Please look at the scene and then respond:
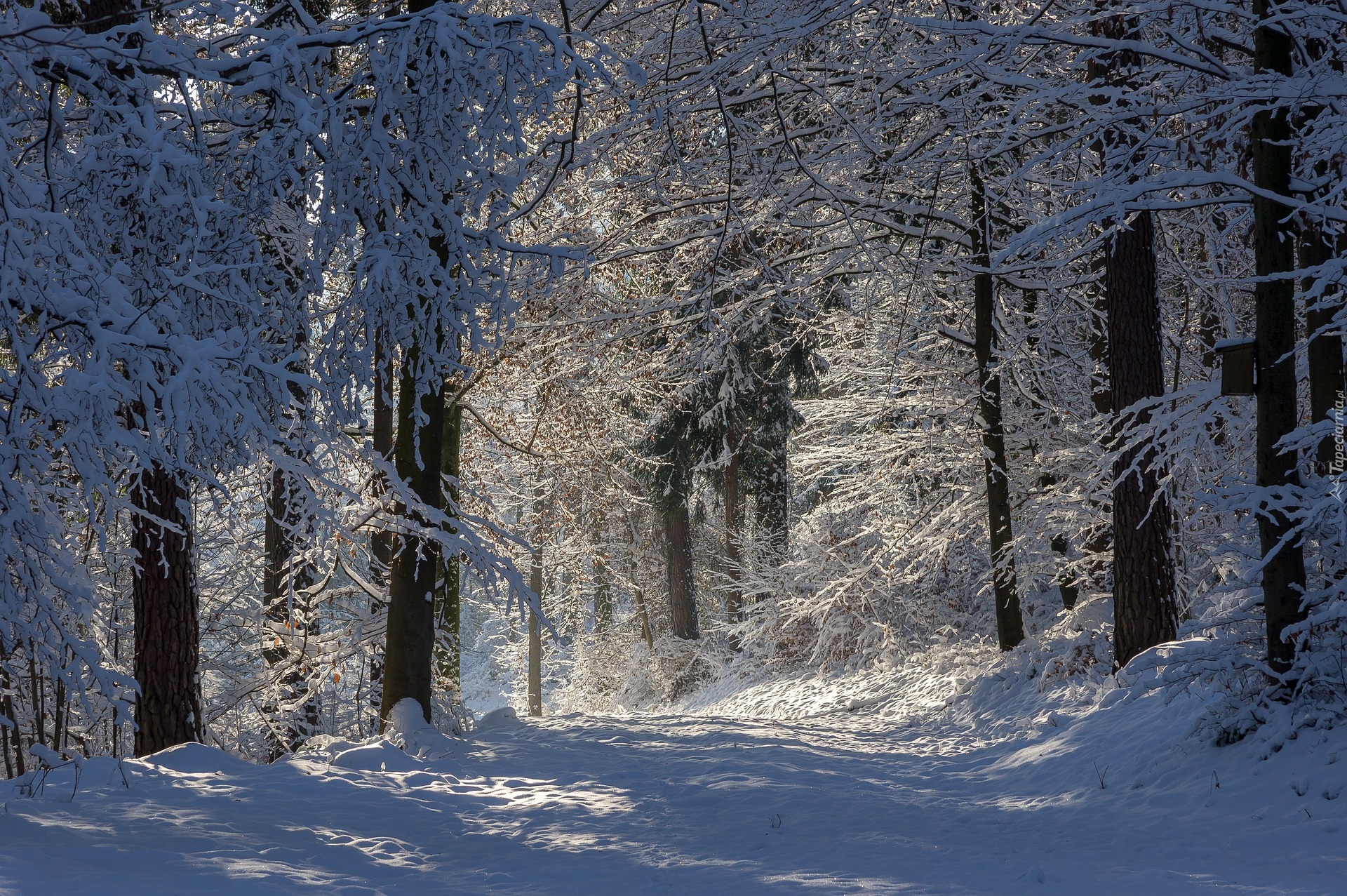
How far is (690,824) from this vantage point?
6297mm

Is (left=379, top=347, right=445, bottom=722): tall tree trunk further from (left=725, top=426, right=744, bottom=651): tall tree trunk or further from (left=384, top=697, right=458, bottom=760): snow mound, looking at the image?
(left=725, top=426, right=744, bottom=651): tall tree trunk

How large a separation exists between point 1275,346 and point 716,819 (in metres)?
4.82

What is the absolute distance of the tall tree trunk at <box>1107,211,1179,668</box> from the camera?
897 cm

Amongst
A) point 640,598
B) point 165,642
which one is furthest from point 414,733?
point 640,598

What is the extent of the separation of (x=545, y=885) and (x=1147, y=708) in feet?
17.7

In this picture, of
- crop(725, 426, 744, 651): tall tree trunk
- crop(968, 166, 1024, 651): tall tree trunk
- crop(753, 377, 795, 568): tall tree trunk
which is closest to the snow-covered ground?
crop(968, 166, 1024, 651): tall tree trunk

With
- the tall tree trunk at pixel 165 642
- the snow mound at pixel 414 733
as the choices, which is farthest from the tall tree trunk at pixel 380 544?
the tall tree trunk at pixel 165 642

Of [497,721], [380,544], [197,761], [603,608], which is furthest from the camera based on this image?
[603,608]

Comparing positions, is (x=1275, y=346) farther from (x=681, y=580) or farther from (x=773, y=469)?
(x=681, y=580)

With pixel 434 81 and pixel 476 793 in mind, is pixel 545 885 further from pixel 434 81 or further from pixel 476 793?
pixel 434 81

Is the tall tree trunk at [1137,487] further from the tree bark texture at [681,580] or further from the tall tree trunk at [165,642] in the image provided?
the tree bark texture at [681,580]

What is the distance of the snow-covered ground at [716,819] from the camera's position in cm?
470

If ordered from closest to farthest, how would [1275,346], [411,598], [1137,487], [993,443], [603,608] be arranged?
[1275,346] < [411,598] < [1137,487] < [993,443] < [603,608]

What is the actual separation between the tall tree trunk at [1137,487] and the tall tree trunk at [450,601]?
670 centimetres
